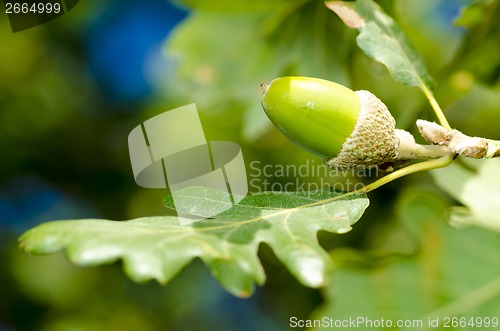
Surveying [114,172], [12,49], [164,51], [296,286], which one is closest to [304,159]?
[296,286]

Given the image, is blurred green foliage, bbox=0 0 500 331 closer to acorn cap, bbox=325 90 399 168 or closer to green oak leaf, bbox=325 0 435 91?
green oak leaf, bbox=325 0 435 91

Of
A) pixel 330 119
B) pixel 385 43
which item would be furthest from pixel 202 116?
pixel 330 119

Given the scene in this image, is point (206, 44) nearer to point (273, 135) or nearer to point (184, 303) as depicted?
point (273, 135)

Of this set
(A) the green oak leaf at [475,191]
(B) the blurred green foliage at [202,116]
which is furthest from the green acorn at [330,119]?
(B) the blurred green foliage at [202,116]

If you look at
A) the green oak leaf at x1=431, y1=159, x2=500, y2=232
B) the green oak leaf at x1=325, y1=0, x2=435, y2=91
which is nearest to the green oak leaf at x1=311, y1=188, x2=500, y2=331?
the green oak leaf at x1=431, y1=159, x2=500, y2=232

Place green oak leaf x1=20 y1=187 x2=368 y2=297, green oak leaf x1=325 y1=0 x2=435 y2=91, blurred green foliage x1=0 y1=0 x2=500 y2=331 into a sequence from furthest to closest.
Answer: blurred green foliage x1=0 y1=0 x2=500 y2=331 < green oak leaf x1=325 y1=0 x2=435 y2=91 < green oak leaf x1=20 y1=187 x2=368 y2=297
